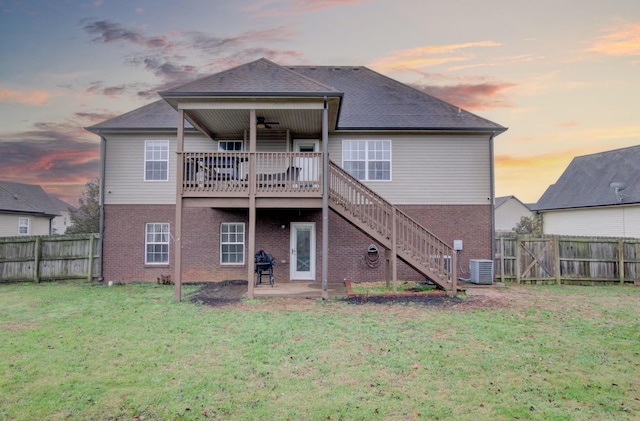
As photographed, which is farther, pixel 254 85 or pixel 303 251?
pixel 303 251

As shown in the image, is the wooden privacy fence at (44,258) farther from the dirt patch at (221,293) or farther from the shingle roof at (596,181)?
the shingle roof at (596,181)

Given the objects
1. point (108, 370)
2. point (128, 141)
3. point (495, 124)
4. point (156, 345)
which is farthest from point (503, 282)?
point (128, 141)

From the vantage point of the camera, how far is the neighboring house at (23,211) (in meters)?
22.8

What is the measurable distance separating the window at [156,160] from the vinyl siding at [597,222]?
22415mm

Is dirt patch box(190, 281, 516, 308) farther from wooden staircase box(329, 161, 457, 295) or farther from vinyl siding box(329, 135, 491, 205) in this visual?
vinyl siding box(329, 135, 491, 205)

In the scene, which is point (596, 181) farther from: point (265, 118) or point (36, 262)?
point (36, 262)

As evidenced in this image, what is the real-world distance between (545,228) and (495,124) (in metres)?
15.9

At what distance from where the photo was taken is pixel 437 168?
13.5 meters

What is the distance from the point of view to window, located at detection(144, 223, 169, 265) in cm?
1369

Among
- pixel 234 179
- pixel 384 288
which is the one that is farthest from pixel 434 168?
pixel 234 179

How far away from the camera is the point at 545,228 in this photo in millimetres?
25281


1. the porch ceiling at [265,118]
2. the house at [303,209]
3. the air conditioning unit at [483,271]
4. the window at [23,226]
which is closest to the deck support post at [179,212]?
the porch ceiling at [265,118]

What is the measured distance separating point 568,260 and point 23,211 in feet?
99.6

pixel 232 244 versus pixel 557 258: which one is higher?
pixel 232 244
